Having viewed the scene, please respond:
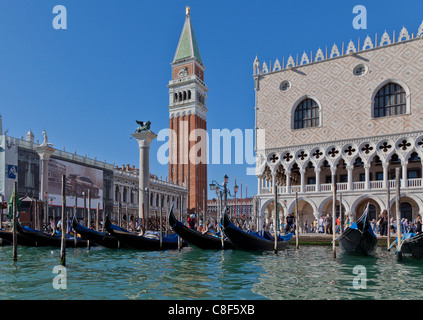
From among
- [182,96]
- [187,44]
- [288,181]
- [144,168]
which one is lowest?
[288,181]

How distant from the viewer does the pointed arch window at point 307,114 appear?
62.1ft

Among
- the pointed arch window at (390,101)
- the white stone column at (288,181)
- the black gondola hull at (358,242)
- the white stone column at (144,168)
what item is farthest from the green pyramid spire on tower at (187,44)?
the black gondola hull at (358,242)

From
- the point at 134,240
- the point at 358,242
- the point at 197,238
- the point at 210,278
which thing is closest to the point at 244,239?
the point at 197,238

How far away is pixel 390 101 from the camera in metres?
17.2

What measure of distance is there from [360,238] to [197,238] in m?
4.08

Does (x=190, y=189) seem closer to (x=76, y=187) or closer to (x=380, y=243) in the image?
(x=76, y=187)

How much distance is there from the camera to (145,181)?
15812mm

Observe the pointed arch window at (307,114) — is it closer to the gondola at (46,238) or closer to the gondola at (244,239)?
the gondola at (244,239)

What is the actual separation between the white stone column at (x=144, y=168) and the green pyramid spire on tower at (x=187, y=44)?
25.9 m

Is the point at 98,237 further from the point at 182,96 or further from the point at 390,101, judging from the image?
the point at 182,96

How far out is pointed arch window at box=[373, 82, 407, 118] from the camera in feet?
55.9

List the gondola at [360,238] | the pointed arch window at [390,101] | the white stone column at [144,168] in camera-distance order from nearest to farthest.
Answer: the gondola at [360,238], the white stone column at [144,168], the pointed arch window at [390,101]

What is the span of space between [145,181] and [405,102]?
1068cm
